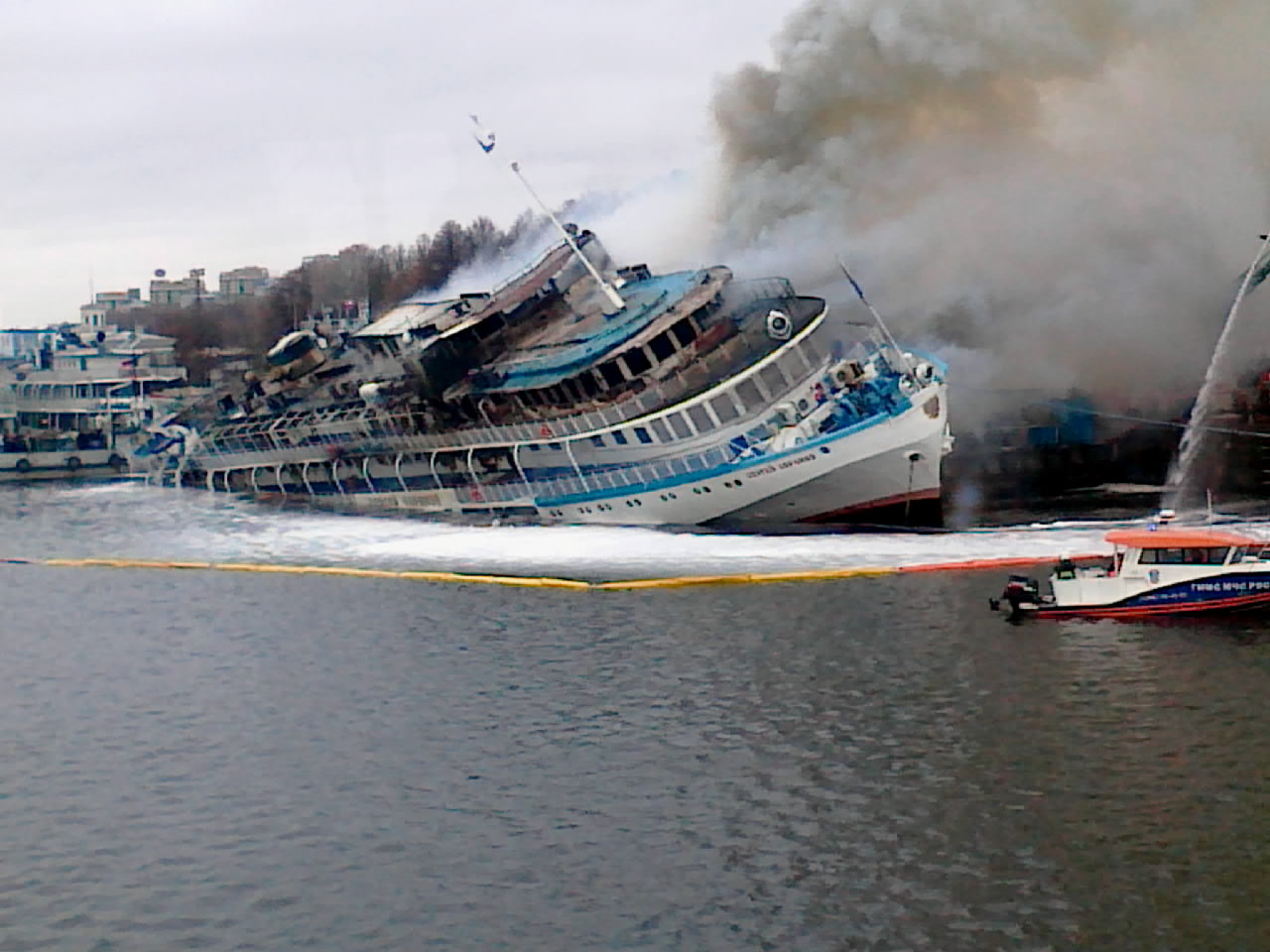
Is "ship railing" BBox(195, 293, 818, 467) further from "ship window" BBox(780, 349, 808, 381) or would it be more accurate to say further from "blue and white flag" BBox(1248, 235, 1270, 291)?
"blue and white flag" BBox(1248, 235, 1270, 291)

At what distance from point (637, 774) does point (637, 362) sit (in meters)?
39.6

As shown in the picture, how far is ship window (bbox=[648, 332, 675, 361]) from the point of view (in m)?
71.8

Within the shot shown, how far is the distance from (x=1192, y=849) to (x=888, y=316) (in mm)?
53367

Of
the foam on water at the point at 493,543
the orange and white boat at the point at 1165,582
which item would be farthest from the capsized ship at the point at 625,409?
the orange and white boat at the point at 1165,582

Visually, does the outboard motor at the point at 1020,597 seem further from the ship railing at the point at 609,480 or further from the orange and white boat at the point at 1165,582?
the ship railing at the point at 609,480

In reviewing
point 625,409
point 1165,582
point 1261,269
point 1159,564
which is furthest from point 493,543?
point 1261,269

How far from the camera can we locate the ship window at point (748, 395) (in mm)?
69000

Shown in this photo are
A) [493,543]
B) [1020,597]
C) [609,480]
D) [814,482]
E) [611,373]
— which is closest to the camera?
[1020,597]

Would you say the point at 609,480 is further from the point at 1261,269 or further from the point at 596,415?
the point at 1261,269

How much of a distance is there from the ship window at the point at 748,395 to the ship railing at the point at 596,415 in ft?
3.76

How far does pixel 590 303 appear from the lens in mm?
84000

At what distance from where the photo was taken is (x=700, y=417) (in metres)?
69.2

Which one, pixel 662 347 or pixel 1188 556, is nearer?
pixel 1188 556

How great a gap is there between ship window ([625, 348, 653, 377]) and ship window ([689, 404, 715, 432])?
3582mm
